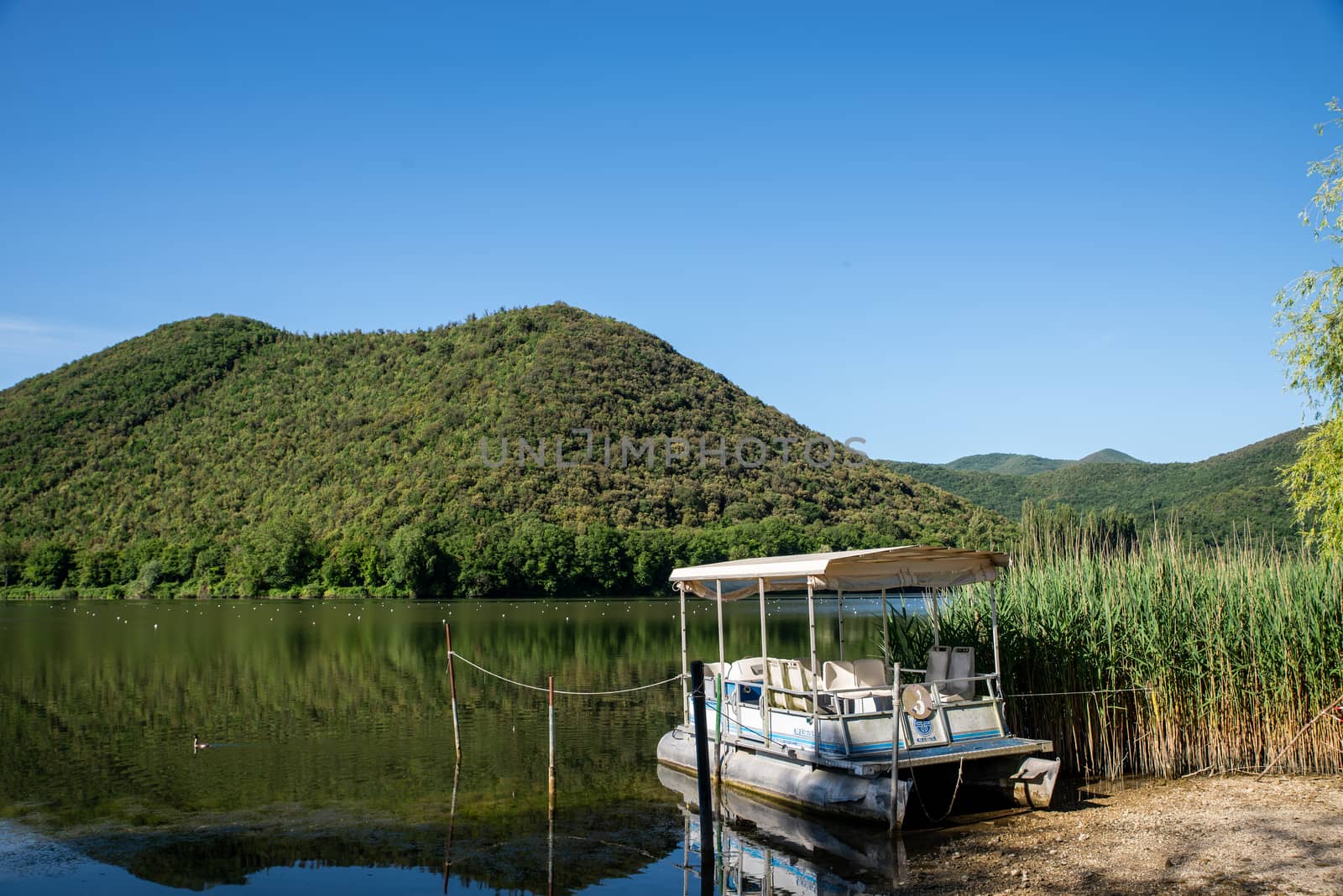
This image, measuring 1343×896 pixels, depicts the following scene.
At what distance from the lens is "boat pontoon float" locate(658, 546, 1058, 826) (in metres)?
12.9

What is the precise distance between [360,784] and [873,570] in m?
8.34

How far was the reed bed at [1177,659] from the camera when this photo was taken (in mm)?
14234

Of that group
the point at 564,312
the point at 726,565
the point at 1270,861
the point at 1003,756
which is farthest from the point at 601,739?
the point at 564,312

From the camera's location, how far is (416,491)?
95188 mm

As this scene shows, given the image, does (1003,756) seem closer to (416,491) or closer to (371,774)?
(371,774)

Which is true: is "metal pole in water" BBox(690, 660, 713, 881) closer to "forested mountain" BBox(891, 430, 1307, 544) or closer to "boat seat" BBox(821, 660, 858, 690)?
Result: "boat seat" BBox(821, 660, 858, 690)

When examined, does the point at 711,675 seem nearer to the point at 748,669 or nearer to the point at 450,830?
the point at 748,669

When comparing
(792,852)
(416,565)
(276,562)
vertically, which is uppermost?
(276,562)

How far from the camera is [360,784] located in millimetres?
16594

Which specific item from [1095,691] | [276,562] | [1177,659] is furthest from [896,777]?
[276,562]

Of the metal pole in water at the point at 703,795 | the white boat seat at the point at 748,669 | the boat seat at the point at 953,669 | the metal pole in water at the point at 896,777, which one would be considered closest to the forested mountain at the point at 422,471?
the white boat seat at the point at 748,669

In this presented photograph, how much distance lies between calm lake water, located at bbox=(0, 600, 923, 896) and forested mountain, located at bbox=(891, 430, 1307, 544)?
953 inches

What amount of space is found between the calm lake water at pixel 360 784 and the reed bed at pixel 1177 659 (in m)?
4.14

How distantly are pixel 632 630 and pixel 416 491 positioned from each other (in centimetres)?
5181
